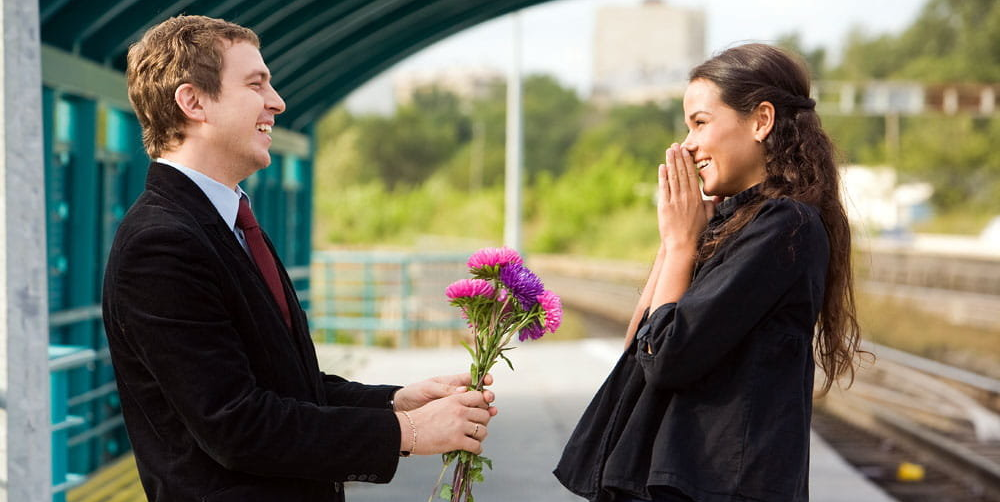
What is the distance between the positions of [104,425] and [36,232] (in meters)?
3.79

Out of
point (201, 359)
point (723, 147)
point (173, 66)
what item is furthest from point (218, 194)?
point (723, 147)

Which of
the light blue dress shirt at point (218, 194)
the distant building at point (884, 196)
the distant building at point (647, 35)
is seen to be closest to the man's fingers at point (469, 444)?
the light blue dress shirt at point (218, 194)

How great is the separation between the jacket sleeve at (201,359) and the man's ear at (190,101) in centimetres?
27

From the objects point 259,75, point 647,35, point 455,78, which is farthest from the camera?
point 455,78

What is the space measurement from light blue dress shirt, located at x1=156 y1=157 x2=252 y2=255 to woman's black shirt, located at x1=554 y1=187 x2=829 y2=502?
85 cm

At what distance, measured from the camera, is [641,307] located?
8.82ft

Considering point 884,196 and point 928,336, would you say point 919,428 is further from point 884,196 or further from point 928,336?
point 884,196

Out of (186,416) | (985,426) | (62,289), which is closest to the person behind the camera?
(186,416)

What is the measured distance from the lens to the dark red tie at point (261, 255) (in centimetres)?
243

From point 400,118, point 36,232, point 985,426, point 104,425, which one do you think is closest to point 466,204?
point 400,118

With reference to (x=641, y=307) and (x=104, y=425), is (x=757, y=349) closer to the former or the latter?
(x=641, y=307)

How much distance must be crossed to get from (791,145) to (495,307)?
28.6 inches

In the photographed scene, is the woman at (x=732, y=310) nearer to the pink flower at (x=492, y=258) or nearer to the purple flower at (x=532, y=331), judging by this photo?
the purple flower at (x=532, y=331)

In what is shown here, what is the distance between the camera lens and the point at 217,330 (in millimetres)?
A: 2188
